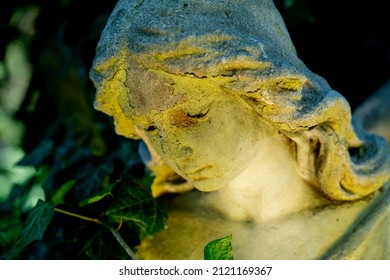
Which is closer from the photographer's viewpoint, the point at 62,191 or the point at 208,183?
the point at 208,183

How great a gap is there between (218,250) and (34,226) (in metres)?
0.45

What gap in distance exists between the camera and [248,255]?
1.29 meters

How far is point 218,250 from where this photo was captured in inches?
44.7

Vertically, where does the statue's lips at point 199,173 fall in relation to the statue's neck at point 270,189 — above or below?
above

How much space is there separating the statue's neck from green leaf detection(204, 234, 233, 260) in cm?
22

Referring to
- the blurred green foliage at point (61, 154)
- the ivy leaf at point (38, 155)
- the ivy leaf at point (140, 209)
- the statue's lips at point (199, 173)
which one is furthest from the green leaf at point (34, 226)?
the ivy leaf at point (38, 155)

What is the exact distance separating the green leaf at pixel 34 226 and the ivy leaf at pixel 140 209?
0.48ft

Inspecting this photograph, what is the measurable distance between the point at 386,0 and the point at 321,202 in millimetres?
1026

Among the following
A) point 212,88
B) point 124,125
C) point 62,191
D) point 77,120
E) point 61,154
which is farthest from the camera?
point 77,120

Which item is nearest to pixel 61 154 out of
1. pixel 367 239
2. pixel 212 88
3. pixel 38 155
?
pixel 38 155

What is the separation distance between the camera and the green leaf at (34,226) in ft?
4.11

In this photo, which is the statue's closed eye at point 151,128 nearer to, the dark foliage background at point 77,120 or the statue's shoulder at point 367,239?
the dark foliage background at point 77,120

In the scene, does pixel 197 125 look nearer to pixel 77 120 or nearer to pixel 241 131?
pixel 241 131
